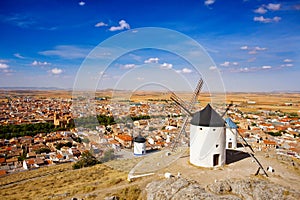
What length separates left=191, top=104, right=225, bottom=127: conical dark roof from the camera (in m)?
12.5

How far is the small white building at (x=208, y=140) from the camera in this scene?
40.9ft

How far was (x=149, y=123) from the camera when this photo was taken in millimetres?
22469

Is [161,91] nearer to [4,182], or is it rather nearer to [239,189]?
[239,189]

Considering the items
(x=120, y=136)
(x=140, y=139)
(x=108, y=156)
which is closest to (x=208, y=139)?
(x=140, y=139)

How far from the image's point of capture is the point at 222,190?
32.8 feet

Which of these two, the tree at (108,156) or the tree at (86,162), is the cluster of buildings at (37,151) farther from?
the tree at (108,156)

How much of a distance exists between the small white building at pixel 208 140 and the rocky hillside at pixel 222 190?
2.13 metres

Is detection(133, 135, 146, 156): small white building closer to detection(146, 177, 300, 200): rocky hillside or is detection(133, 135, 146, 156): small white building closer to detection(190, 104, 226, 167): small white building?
detection(190, 104, 226, 167): small white building

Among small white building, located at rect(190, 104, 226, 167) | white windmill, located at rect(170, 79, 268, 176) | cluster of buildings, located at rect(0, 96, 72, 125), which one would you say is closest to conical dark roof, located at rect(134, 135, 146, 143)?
white windmill, located at rect(170, 79, 268, 176)

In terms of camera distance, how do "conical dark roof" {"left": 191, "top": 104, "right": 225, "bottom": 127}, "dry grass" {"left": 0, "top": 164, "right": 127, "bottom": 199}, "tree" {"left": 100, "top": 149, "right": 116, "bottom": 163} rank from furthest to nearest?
"tree" {"left": 100, "top": 149, "right": 116, "bottom": 163}
"conical dark roof" {"left": 191, "top": 104, "right": 225, "bottom": 127}
"dry grass" {"left": 0, "top": 164, "right": 127, "bottom": 199}

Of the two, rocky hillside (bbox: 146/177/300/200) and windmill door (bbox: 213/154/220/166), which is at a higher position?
windmill door (bbox: 213/154/220/166)

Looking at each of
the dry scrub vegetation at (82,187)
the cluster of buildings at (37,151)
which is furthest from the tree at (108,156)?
the cluster of buildings at (37,151)

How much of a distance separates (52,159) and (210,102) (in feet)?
76.2

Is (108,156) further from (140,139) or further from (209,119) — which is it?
(209,119)
